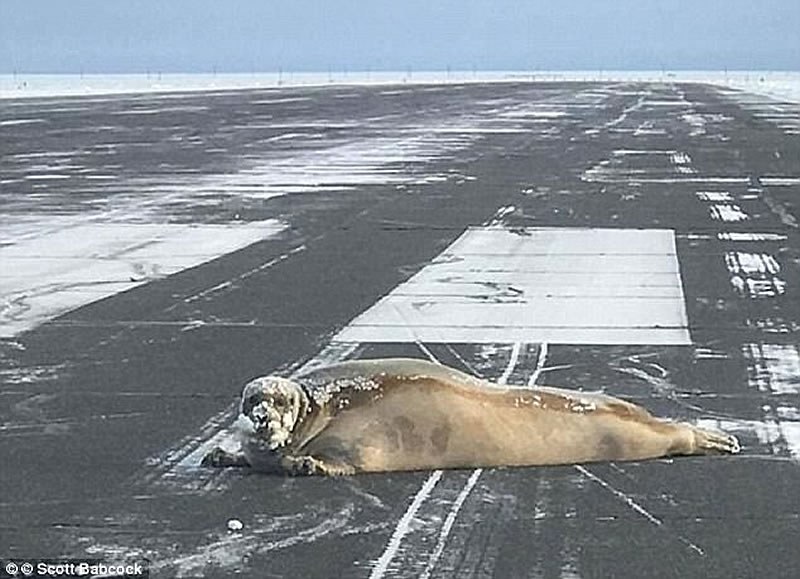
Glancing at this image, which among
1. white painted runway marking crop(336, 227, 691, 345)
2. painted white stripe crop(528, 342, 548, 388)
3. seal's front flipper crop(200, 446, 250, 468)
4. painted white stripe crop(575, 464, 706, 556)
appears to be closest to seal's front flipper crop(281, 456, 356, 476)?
seal's front flipper crop(200, 446, 250, 468)

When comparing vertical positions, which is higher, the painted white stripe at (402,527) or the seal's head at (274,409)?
the seal's head at (274,409)

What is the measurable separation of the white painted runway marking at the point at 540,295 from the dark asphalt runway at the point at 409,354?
0.05 meters

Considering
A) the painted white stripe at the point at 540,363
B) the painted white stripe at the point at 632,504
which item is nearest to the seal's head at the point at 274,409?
the painted white stripe at the point at 632,504

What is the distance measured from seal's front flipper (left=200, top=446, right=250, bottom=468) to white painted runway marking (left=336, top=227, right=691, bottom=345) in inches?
117

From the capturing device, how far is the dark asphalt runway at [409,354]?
18.3ft

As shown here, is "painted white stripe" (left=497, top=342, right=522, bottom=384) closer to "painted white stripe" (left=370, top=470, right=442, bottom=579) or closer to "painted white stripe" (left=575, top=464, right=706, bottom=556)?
"painted white stripe" (left=575, top=464, right=706, bottom=556)

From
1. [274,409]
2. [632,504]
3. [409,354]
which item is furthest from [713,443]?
[409,354]

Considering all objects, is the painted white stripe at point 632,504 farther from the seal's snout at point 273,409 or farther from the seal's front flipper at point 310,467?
the seal's snout at point 273,409

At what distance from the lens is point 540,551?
5.49m

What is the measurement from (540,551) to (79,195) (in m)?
16.1

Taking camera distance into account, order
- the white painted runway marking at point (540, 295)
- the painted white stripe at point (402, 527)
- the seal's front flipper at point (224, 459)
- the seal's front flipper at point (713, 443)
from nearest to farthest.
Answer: the painted white stripe at point (402, 527), the seal's front flipper at point (224, 459), the seal's front flipper at point (713, 443), the white painted runway marking at point (540, 295)

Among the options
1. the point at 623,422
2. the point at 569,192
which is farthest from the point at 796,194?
the point at 623,422

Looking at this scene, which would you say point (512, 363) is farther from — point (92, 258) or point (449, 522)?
point (92, 258)

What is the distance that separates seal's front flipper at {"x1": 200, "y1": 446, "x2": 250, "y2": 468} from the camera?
6.57 meters
